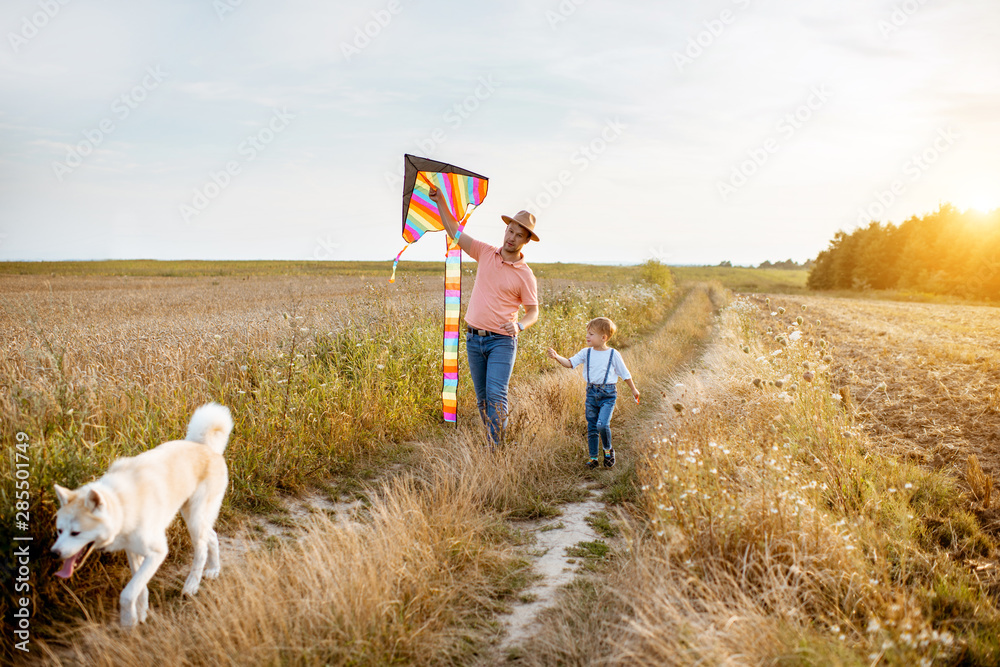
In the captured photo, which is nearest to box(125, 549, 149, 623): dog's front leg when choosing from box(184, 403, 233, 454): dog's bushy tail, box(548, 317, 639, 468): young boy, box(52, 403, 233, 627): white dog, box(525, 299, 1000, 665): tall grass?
box(52, 403, 233, 627): white dog

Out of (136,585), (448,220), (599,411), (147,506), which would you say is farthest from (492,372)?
(136,585)

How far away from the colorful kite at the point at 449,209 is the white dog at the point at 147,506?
2521 mm

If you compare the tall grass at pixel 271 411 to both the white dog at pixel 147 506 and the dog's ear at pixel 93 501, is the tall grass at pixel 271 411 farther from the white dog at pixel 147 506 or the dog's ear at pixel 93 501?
the dog's ear at pixel 93 501

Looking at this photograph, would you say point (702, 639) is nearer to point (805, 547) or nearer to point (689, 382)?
point (805, 547)

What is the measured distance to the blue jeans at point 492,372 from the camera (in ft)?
17.6

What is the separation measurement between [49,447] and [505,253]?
3.80 meters

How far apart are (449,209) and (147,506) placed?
3.81 m

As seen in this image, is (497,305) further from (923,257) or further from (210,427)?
(923,257)

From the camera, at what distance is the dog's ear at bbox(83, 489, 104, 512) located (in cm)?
246

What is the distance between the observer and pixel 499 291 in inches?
207

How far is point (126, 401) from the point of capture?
181 inches

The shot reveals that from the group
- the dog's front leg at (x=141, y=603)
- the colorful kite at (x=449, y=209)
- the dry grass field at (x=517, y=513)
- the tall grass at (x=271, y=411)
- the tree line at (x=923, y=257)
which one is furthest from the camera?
the tree line at (x=923, y=257)

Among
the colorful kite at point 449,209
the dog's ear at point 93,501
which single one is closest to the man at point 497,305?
the colorful kite at point 449,209

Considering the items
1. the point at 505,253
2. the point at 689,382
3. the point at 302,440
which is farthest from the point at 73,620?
the point at 689,382
